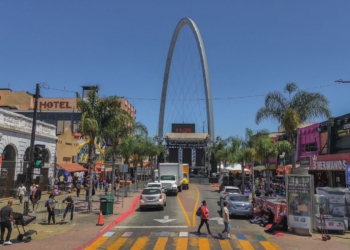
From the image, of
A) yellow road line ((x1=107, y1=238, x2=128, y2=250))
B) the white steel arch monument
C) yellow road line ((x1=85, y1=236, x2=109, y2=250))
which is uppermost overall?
the white steel arch monument

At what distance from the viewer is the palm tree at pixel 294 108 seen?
25516 mm

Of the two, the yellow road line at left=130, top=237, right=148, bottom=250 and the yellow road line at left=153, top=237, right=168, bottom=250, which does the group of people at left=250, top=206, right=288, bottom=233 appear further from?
the yellow road line at left=130, top=237, right=148, bottom=250

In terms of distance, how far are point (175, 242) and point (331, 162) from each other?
22008mm

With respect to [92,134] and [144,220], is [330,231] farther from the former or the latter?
[92,134]

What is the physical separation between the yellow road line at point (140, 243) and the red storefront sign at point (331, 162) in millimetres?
18685

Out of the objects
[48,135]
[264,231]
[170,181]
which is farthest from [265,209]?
[48,135]

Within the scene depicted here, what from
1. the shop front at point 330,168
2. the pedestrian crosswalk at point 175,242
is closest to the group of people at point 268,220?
the pedestrian crosswalk at point 175,242

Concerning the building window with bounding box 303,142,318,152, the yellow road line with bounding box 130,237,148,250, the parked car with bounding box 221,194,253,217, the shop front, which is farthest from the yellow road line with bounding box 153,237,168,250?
the building window with bounding box 303,142,318,152

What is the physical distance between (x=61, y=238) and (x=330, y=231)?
12.7 m

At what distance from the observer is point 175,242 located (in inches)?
556

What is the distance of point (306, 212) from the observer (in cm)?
1648

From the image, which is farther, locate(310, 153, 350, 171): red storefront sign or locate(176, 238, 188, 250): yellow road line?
locate(310, 153, 350, 171): red storefront sign

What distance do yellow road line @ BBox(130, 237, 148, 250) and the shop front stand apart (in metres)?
20.2

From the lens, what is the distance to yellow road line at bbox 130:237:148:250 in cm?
1326
